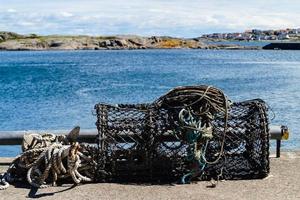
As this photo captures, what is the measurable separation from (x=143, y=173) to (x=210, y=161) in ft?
3.27

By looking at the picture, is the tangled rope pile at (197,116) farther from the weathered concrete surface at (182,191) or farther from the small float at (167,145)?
the weathered concrete surface at (182,191)

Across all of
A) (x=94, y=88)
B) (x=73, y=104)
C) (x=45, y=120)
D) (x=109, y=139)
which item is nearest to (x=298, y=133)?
(x=45, y=120)

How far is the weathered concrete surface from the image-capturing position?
8055 millimetres

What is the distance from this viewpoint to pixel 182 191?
8297 millimetres

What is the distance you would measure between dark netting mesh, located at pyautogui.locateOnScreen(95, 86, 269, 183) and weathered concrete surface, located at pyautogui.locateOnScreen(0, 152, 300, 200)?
0.27 meters

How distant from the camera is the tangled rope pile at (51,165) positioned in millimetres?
8617

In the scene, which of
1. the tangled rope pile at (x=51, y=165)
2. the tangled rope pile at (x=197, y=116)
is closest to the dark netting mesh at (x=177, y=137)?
the tangled rope pile at (x=197, y=116)

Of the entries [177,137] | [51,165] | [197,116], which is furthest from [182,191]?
[51,165]

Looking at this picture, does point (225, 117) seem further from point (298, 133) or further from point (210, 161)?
point (298, 133)

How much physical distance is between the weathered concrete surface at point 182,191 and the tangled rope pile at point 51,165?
184 mm

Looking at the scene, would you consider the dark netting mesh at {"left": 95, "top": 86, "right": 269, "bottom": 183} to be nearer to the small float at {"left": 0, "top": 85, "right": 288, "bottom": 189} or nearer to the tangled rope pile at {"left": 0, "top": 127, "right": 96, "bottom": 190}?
the small float at {"left": 0, "top": 85, "right": 288, "bottom": 189}

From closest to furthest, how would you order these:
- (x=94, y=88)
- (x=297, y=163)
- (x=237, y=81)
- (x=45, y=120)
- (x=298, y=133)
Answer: (x=297, y=163)
(x=298, y=133)
(x=45, y=120)
(x=94, y=88)
(x=237, y=81)

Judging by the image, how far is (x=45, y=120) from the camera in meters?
32.2

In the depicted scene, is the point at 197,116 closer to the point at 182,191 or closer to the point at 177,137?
the point at 177,137
